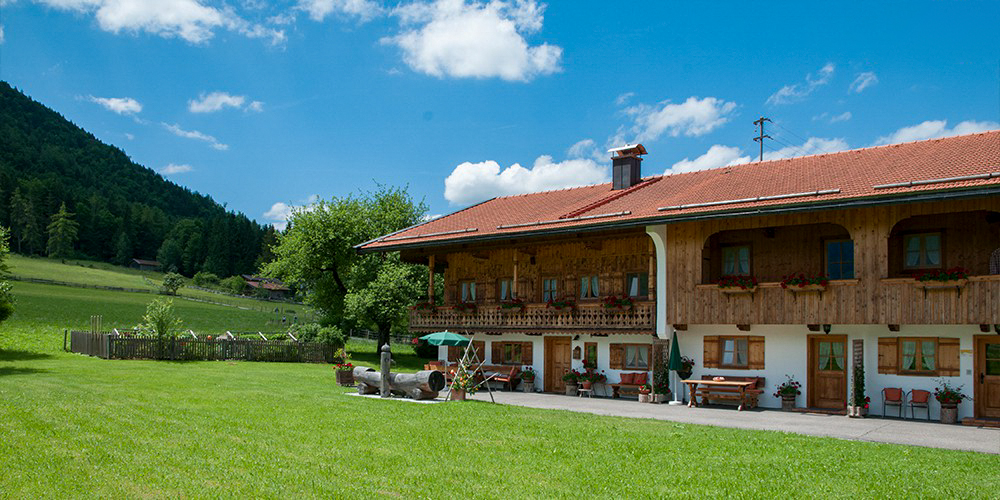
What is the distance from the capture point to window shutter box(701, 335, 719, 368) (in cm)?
2350

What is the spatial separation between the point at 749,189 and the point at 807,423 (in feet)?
26.2

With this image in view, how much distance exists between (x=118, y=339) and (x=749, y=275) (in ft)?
85.7

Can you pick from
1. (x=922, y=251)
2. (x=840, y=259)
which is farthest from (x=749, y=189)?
(x=922, y=251)

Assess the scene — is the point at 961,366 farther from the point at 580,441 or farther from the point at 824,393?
the point at 580,441

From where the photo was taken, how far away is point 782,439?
1440 centimetres

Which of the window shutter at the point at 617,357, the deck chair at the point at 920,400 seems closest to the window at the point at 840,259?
the deck chair at the point at 920,400

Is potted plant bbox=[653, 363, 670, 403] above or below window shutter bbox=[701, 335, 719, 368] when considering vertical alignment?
below

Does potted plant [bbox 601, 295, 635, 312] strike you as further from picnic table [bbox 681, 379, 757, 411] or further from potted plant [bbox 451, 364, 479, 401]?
potted plant [bbox 451, 364, 479, 401]

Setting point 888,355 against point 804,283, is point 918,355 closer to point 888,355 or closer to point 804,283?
point 888,355

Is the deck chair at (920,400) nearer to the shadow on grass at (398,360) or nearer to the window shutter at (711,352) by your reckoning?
the window shutter at (711,352)

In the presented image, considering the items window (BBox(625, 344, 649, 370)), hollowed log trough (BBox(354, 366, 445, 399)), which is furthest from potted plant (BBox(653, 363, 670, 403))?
hollowed log trough (BBox(354, 366, 445, 399))

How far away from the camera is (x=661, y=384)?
77.7 ft

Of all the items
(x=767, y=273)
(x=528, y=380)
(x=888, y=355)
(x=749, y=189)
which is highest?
(x=749, y=189)

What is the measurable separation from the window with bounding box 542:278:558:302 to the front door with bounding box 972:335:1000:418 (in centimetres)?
1317
